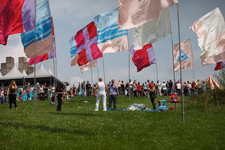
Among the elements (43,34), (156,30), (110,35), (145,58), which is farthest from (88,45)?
(156,30)

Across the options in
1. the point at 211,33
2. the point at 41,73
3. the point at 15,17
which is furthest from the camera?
the point at 41,73

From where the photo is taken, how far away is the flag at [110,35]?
76.7 ft

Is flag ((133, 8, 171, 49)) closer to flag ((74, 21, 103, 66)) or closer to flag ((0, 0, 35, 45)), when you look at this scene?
flag ((0, 0, 35, 45))

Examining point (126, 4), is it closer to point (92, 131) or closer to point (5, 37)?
point (92, 131)

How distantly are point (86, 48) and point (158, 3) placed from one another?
18.3 metres

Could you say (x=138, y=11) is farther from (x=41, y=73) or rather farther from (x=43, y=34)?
(x=41, y=73)

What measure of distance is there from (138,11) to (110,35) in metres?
13.3

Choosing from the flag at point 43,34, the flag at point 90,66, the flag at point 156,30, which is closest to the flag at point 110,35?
the flag at point 43,34

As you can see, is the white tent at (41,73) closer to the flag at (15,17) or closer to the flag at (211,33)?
the flag at (15,17)

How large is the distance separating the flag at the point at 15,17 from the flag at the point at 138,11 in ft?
28.0

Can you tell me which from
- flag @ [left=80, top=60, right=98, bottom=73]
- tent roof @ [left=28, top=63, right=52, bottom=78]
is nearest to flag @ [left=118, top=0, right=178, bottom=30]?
flag @ [left=80, top=60, right=98, bottom=73]

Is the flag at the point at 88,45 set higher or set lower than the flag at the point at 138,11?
higher

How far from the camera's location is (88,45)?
89.9 ft

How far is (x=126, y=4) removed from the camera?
11.1 m
